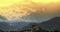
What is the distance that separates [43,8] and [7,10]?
43 centimetres

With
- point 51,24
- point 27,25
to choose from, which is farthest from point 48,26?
point 27,25

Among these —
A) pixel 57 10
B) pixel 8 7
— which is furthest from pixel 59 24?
pixel 8 7

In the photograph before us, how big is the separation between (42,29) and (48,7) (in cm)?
27

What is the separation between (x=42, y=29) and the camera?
4.69 ft

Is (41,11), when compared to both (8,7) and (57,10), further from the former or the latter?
(8,7)

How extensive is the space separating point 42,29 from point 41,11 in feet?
0.70

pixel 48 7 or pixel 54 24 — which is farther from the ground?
pixel 48 7

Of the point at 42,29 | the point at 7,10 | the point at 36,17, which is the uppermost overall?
the point at 7,10

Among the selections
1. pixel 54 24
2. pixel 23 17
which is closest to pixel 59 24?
pixel 54 24

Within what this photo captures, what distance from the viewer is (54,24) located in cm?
144

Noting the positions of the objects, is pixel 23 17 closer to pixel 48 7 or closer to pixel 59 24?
pixel 48 7

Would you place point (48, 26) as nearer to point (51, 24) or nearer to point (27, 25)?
point (51, 24)

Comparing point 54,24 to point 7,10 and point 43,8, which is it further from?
point 7,10

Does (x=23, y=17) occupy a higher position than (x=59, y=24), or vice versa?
(x=23, y=17)
